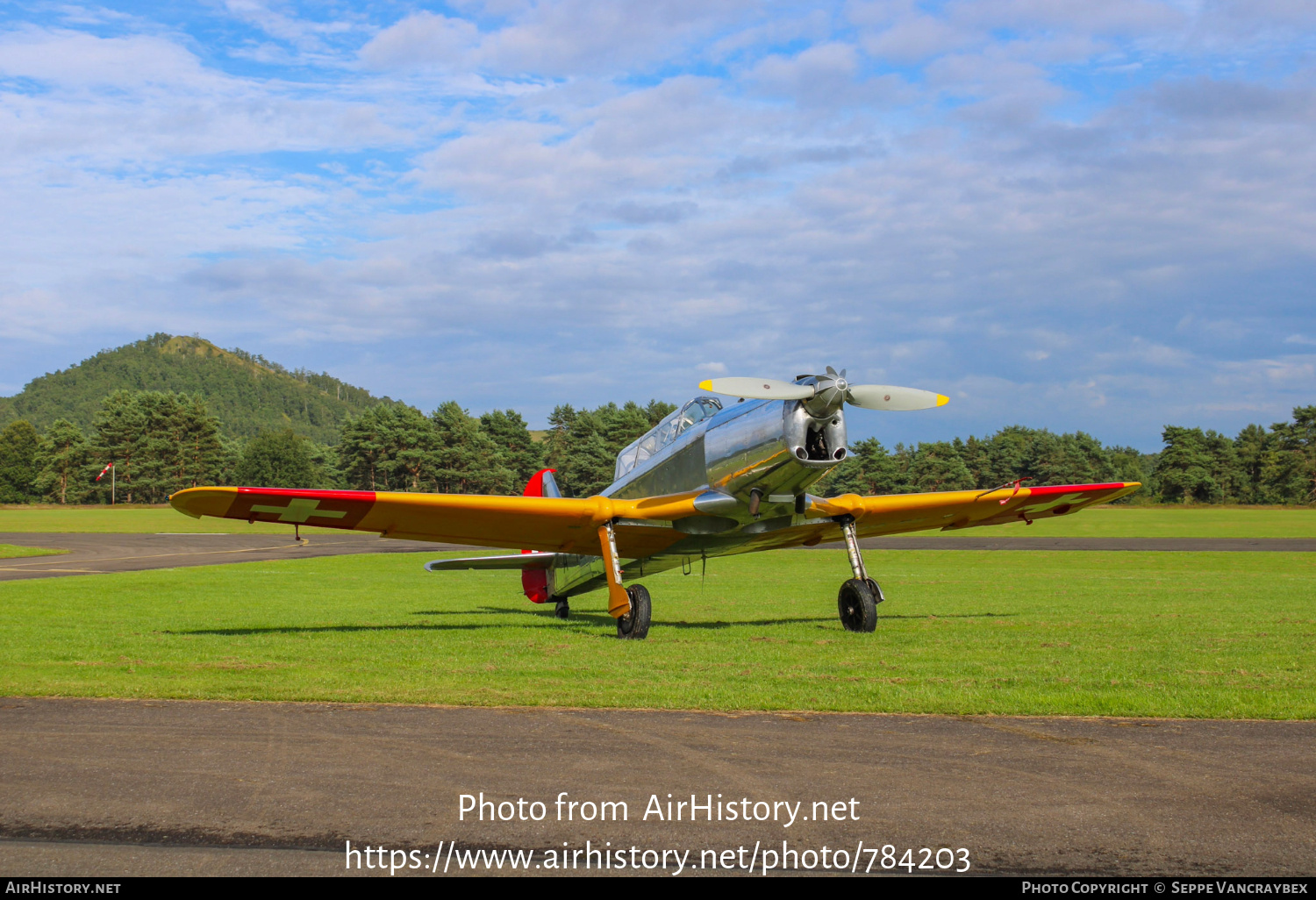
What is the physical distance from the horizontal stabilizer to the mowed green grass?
2.94 feet

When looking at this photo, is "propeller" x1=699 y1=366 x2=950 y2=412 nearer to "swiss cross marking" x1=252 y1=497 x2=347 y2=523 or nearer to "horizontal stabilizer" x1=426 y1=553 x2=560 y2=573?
"swiss cross marking" x1=252 y1=497 x2=347 y2=523

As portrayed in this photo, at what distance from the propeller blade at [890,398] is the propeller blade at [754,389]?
36.5 inches

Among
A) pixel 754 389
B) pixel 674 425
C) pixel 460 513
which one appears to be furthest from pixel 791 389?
pixel 460 513

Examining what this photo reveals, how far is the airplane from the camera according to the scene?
460 inches

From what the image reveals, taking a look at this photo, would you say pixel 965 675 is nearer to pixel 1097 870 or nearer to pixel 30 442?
pixel 1097 870

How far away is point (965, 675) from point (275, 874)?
6.93m

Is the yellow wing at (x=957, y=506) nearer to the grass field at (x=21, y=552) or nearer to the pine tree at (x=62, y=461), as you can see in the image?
the grass field at (x=21, y=552)

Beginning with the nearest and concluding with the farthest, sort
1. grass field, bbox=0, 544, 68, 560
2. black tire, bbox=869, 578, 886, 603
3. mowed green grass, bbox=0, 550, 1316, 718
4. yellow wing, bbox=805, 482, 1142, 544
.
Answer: mowed green grass, bbox=0, 550, 1316, 718, black tire, bbox=869, 578, 886, 603, yellow wing, bbox=805, 482, 1142, 544, grass field, bbox=0, 544, 68, 560

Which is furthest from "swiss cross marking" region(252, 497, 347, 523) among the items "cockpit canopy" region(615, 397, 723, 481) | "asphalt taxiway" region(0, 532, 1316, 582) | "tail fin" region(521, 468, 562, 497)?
"asphalt taxiway" region(0, 532, 1316, 582)

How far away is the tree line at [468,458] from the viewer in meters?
102

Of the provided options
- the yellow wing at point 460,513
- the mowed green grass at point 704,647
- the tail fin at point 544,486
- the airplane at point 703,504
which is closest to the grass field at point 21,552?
the mowed green grass at point 704,647

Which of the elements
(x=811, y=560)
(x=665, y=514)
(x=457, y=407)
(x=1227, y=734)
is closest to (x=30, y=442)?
(x=457, y=407)

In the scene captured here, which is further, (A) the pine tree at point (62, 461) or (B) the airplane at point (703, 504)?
(A) the pine tree at point (62, 461)

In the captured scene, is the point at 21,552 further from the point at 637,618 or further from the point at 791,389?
the point at 791,389
